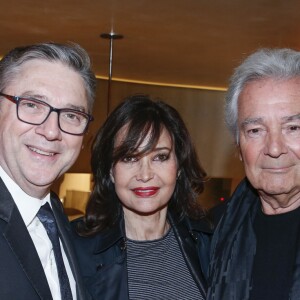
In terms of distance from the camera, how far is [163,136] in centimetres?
239

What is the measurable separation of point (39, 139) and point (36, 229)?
33cm

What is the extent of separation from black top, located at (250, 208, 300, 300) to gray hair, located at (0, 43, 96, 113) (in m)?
0.85

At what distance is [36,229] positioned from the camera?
1812mm

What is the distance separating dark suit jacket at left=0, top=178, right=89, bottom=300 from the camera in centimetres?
151

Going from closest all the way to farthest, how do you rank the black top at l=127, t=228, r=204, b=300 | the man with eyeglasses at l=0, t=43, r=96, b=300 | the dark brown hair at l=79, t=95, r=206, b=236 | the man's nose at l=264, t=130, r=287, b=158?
the man with eyeglasses at l=0, t=43, r=96, b=300 → the man's nose at l=264, t=130, r=287, b=158 → the black top at l=127, t=228, r=204, b=300 → the dark brown hair at l=79, t=95, r=206, b=236

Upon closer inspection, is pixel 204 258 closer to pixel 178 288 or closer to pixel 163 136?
pixel 178 288

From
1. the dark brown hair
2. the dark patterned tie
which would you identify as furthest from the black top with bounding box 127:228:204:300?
the dark patterned tie

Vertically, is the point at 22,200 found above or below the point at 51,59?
below

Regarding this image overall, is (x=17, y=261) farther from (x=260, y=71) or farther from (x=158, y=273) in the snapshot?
(x=260, y=71)

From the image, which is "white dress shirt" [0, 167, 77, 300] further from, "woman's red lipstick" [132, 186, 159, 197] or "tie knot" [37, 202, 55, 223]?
"woman's red lipstick" [132, 186, 159, 197]

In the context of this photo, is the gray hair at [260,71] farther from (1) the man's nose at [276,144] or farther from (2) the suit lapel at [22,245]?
(2) the suit lapel at [22,245]

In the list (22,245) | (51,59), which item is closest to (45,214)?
(22,245)

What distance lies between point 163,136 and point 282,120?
68 centimetres

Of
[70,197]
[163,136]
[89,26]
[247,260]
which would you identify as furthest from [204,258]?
[70,197]
